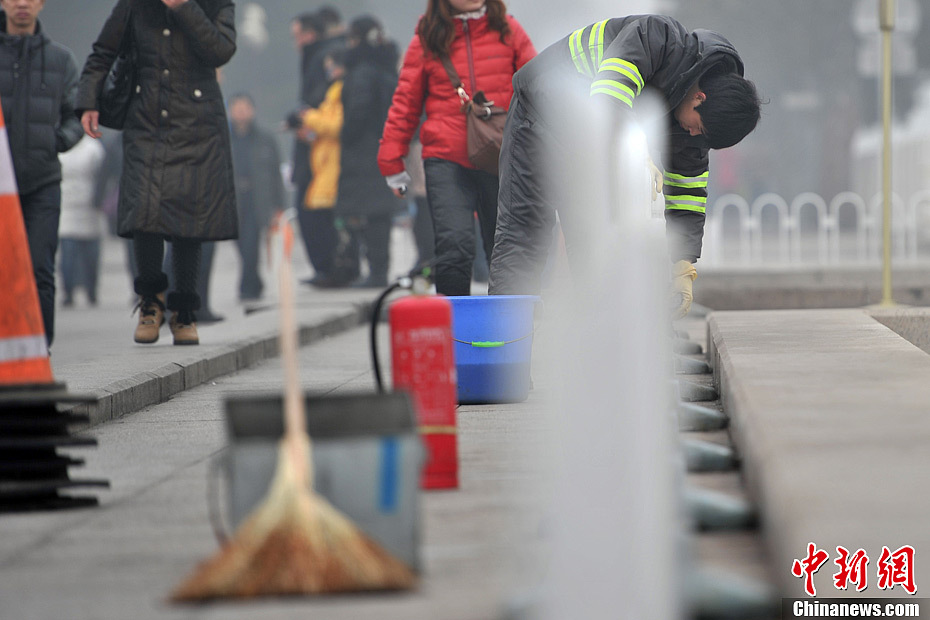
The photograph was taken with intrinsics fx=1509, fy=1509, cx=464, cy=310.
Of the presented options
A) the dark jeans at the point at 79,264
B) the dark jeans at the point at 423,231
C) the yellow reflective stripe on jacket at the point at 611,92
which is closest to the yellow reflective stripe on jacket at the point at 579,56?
the yellow reflective stripe on jacket at the point at 611,92

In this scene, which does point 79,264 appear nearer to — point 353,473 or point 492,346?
point 492,346

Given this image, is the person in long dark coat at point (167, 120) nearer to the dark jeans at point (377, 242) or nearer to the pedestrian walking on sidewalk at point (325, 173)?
the pedestrian walking on sidewalk at point (325, 173)

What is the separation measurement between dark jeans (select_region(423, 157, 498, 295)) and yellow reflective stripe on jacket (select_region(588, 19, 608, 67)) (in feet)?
3.95

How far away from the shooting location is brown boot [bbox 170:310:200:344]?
7613 millimetres

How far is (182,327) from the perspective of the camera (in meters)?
7.62

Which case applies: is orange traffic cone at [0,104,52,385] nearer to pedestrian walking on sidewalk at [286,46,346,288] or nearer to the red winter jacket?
the red winter jacket

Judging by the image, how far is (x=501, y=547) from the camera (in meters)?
3.10

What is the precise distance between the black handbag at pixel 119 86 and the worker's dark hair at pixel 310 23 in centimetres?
604

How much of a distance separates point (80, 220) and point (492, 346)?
9.78 meters

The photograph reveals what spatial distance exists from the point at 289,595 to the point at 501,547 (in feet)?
1.90

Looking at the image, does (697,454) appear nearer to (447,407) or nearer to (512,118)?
(447,407)

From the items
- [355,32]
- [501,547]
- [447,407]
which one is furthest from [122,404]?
[355,32]

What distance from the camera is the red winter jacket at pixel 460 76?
6824 millimetres

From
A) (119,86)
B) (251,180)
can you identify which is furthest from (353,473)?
(251,180)
